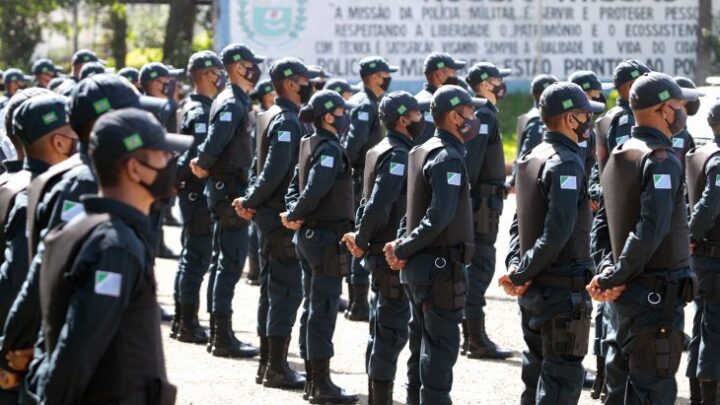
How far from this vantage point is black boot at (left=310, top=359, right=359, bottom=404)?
31.3 ft

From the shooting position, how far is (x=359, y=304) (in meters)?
12.6

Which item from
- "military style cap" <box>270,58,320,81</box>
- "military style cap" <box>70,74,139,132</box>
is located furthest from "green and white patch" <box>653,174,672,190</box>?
"military style cap" <box>270,58,320,81</box>

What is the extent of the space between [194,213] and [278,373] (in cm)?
224

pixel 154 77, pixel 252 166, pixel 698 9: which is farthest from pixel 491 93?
pixel 698 9

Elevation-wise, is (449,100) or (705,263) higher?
(449,100)

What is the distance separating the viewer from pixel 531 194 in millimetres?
7914

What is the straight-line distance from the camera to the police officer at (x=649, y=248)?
744 centimetres

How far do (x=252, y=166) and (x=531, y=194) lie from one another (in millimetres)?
4283

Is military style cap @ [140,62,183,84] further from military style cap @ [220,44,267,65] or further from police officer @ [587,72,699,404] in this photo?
police officer @ [587,72,699,404]

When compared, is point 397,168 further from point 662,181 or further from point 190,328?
point 190,328

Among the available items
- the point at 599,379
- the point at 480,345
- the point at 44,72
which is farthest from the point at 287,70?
the point at 44,72

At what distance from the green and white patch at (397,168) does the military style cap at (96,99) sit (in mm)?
3115

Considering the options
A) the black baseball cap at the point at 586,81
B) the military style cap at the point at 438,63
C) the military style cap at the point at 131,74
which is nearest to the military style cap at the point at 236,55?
the military style cap at the point at 438,63

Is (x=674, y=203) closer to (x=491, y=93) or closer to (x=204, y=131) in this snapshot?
(x=491, y=93)
